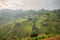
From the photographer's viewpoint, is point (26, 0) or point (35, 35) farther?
point (26, 0)

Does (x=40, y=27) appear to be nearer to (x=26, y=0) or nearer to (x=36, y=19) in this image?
(x=36, y=19)

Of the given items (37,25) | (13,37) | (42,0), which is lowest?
(13,37)

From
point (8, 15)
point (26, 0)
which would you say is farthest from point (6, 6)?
point (26, 0)

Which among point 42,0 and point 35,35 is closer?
point 35,35

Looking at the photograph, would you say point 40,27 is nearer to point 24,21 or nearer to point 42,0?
point 24,21

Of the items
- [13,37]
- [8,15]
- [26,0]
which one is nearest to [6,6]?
[8,15]

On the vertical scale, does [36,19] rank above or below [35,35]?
above
